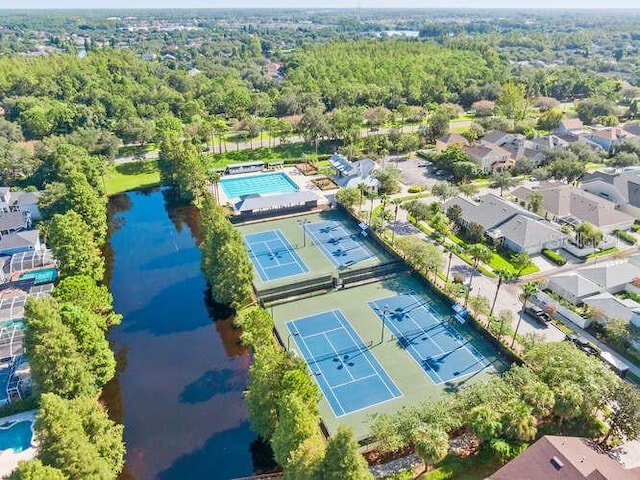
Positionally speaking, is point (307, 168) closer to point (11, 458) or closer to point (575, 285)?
point (575, 285)

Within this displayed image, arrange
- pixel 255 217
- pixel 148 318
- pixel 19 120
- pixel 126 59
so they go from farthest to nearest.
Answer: pixel 126 59 → pixel 19 120 → pixel 255 217 → pixel 148 318

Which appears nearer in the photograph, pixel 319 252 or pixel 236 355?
pixel 236 355

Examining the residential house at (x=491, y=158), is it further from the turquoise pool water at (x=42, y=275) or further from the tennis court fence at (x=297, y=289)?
the turquoise pool water at (x=42, y=275)

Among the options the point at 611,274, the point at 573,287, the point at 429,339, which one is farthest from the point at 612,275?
the point at 429,339

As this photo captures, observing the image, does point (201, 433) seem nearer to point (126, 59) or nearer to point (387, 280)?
point (387, 280)

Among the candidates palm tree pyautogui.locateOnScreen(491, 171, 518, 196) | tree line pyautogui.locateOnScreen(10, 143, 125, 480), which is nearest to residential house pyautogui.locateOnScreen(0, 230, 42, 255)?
tree line pyautogui.locateOnScreen(10, 143, 125, 480)

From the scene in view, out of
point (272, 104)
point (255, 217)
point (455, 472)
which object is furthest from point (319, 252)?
point (272, 104)
